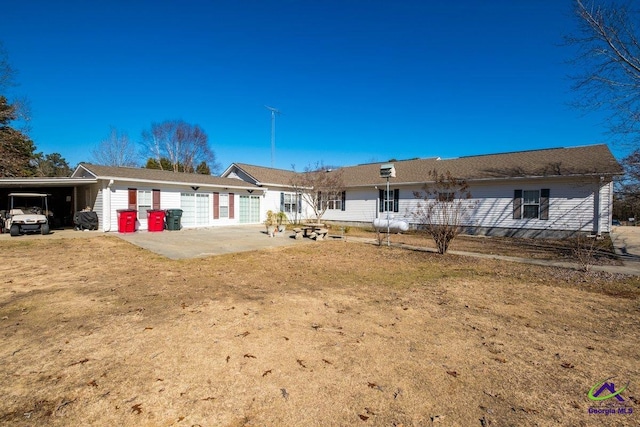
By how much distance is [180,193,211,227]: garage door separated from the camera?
18281 mm

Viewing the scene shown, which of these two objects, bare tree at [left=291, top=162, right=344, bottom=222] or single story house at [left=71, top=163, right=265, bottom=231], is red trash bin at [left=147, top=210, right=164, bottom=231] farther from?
bare tree at [left=291, top=162, right=344, bottom=222]

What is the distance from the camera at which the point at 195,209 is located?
61.7 ft

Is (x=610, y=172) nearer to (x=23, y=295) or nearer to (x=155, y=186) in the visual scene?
(x=23, y=295)

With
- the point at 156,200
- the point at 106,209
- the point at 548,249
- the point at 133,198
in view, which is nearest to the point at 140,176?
the point at 133,198

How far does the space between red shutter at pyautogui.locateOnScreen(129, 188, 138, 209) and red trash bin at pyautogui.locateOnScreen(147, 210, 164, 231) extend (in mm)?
836

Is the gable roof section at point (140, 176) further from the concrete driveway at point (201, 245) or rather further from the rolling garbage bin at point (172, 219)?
the concrete driveway at point (201, 245)

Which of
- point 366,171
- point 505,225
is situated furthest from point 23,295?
point 366,171

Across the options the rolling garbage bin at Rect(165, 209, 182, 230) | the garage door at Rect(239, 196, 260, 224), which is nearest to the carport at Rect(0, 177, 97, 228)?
the rolling garbage bin at Rect(165, 209, 182, 230)

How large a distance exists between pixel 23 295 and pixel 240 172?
19191 mm

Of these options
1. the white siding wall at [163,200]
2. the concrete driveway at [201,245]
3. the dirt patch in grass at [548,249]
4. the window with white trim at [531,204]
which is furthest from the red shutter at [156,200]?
the window with white trim at [531,204]

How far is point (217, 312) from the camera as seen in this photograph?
4727 millimetres

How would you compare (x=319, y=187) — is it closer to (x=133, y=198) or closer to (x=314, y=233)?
(x=314, y=233)

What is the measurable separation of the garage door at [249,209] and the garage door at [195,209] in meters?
2.59

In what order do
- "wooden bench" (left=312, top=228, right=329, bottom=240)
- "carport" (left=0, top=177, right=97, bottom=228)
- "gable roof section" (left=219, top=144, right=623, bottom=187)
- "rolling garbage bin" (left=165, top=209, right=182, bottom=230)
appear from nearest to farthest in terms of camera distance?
"wooden bench" (left=312, top=228, right=329, bottom=240), "gable roof section" (left=219, top=144, right=623, bottom=187), "rolling garbage bin" (left=165, top=209, right=182, bottom=230), "carport" (left=0, top=177, right=97, bottom=228)
